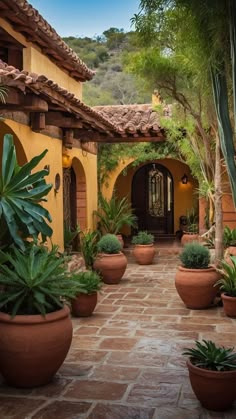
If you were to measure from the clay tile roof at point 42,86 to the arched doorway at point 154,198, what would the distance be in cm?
904

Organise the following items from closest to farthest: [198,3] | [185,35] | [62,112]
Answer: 1. [198,3]
2. [185,35]
3. [62,112]

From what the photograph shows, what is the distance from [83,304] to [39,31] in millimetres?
4782

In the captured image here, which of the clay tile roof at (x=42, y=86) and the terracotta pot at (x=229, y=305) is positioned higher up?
the clay tile roof at (x=42, y=86)

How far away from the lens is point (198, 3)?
12.7 feet

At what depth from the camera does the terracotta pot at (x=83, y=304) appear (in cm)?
726

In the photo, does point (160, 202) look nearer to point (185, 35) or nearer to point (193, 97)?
point (193, 97)

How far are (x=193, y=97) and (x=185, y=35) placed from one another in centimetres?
436

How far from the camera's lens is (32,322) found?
182 inches

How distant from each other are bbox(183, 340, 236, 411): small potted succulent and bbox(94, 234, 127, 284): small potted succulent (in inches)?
218

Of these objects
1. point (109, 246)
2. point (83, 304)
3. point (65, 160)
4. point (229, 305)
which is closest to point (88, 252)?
point (109, 246)

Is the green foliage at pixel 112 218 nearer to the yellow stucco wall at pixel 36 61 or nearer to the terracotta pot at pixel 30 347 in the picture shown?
the yellow stucco wall at pixel 36 61

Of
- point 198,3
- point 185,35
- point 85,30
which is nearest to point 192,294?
point 185,35

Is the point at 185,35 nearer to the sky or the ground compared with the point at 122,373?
nearer to the sky

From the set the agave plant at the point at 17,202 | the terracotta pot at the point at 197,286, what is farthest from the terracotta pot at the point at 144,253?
the agave plant at the point at 17,202
